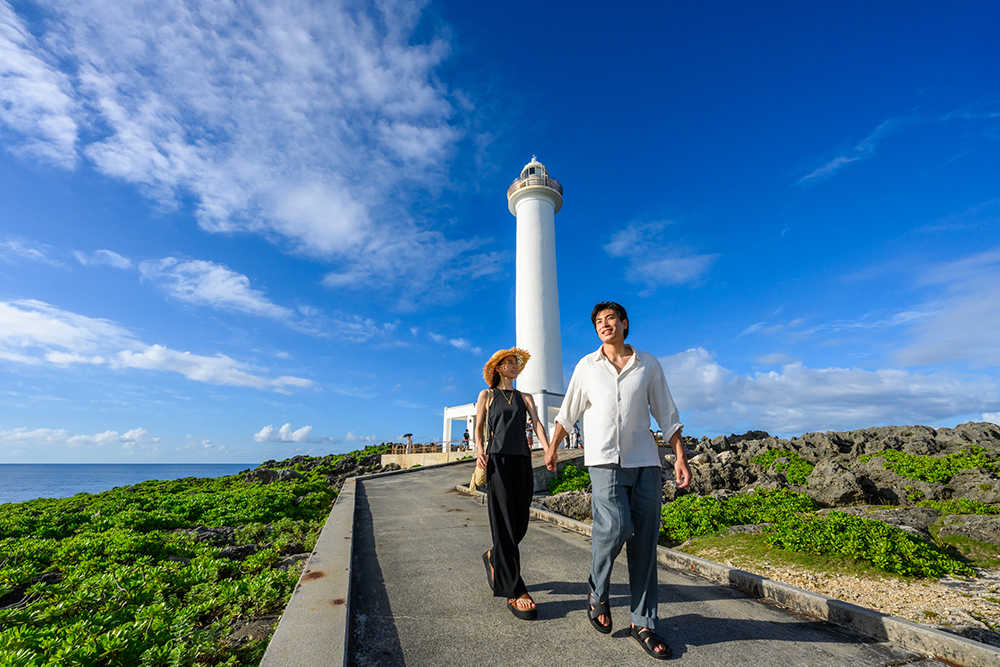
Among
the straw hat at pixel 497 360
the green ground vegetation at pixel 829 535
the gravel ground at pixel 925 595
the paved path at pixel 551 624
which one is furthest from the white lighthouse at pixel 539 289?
the straw hat at pixel 497 360

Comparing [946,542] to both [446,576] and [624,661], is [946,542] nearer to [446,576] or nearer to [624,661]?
[624,661]

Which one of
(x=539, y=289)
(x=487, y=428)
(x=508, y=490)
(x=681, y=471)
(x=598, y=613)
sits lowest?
(x=598, y=613)

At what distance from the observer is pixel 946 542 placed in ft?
18.3

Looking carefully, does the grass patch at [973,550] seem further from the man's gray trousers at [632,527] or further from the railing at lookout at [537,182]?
the railing at lookout at [537,182]

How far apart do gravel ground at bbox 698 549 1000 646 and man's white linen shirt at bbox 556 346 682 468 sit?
2.25m

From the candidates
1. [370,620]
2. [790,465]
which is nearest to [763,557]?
[370,620]

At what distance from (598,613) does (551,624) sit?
1.19 ft

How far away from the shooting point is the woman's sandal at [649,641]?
2.99m

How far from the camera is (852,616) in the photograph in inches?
138

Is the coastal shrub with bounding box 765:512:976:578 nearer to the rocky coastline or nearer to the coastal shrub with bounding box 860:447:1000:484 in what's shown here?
the rocky coastline

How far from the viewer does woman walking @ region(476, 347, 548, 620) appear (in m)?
3.79

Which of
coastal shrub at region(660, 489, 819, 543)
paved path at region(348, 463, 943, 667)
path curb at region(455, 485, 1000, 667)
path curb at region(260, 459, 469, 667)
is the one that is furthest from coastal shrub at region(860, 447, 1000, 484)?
path curb at region(260, 459, 469, 667)

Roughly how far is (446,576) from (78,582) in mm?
3452

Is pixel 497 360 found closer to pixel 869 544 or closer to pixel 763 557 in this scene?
pixel 763 557
